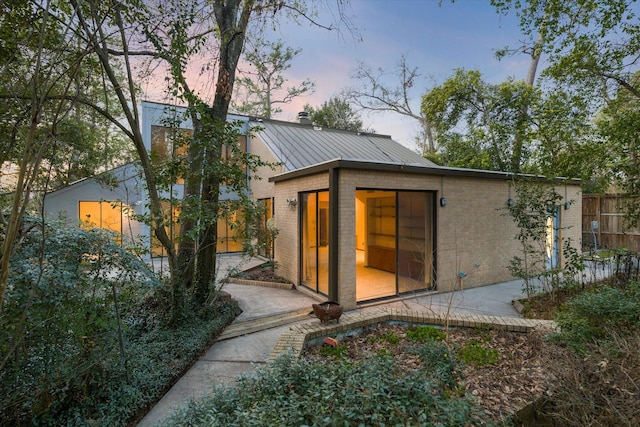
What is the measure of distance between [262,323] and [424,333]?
8.76 feet

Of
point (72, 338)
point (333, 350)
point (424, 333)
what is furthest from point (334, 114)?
point (72, 338)

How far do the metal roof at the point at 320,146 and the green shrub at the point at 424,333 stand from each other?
5.32 meters

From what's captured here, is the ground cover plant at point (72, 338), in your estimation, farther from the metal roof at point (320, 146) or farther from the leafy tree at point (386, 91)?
the leafy tree at point (386, 91)

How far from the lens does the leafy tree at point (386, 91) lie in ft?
55.2

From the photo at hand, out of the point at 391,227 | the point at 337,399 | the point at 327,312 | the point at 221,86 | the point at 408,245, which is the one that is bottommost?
the point at 327,312

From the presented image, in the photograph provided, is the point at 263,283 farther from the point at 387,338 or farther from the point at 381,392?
the point at 381,392

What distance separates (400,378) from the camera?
241 cm

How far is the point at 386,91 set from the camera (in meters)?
17.5

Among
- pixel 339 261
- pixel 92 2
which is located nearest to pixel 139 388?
pixel 339 261

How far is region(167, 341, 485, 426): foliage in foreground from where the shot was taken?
1983 millimetres

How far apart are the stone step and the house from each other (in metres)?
0.69

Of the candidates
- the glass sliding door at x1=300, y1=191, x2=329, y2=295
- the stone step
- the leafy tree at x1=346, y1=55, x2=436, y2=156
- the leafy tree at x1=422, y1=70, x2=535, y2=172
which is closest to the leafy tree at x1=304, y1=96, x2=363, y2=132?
the leafy tree at x1=346, y1=55, x2=436, y2=156

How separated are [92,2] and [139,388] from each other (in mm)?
3871

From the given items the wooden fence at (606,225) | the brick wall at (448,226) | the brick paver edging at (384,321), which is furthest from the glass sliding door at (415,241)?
the wooden fence at (606,225)
